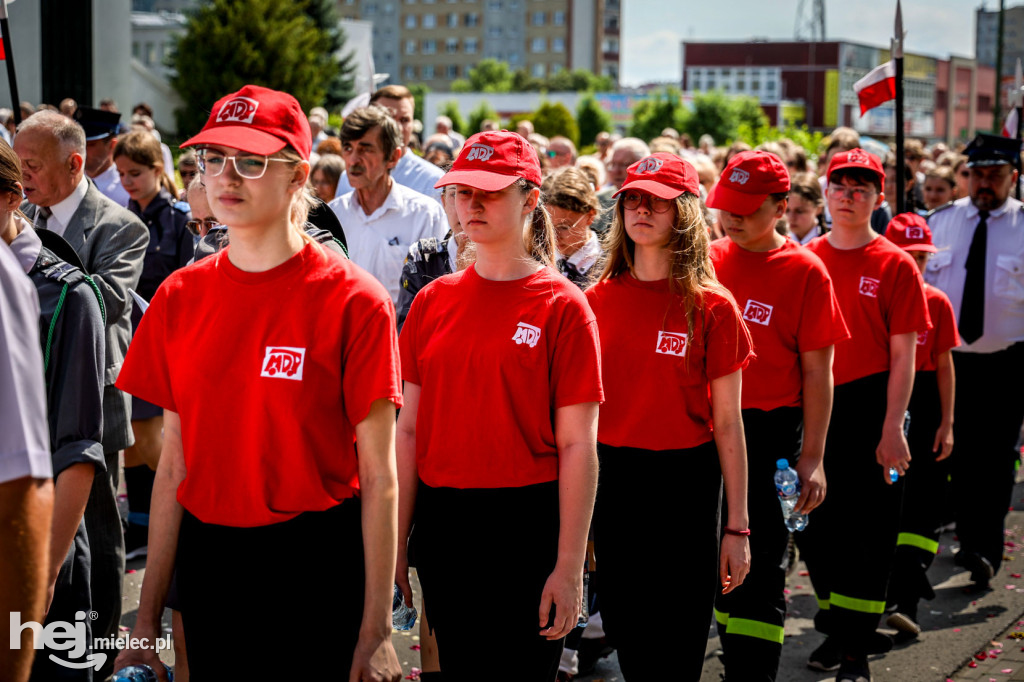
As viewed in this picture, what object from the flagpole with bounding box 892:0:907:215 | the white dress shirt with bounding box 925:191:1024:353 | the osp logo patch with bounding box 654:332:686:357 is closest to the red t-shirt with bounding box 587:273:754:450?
the osp logo patch with bounding box 654:332:686:357

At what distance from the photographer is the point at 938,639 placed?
5781mm

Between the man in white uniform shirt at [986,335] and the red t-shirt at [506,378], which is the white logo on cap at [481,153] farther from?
the man in white uniform shirt at [986,335]

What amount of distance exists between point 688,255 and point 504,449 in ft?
3.84

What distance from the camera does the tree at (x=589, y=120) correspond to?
60.0 m

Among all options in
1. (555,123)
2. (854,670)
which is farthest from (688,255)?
(555,123)

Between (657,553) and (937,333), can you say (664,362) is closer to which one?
(657,553)

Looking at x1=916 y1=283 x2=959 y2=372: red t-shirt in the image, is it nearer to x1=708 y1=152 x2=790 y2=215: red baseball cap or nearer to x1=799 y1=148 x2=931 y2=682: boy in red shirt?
x1=799 y1=148 x2=931 y2=682: boy in red shirt

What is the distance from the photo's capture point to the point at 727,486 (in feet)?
13.1

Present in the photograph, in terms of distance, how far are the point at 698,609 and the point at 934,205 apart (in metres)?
6.69

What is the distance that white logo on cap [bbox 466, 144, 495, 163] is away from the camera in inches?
131

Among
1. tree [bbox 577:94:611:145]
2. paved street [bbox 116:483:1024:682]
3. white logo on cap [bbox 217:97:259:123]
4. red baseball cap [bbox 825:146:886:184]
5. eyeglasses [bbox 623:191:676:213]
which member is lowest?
paved street [bbox 116:483:1024:682]

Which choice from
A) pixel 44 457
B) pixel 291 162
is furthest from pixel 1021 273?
pixel 44 457

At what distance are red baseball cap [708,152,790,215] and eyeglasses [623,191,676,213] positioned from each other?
60 centimetres

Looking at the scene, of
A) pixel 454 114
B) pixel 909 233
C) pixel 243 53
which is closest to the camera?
pixel 909 233
